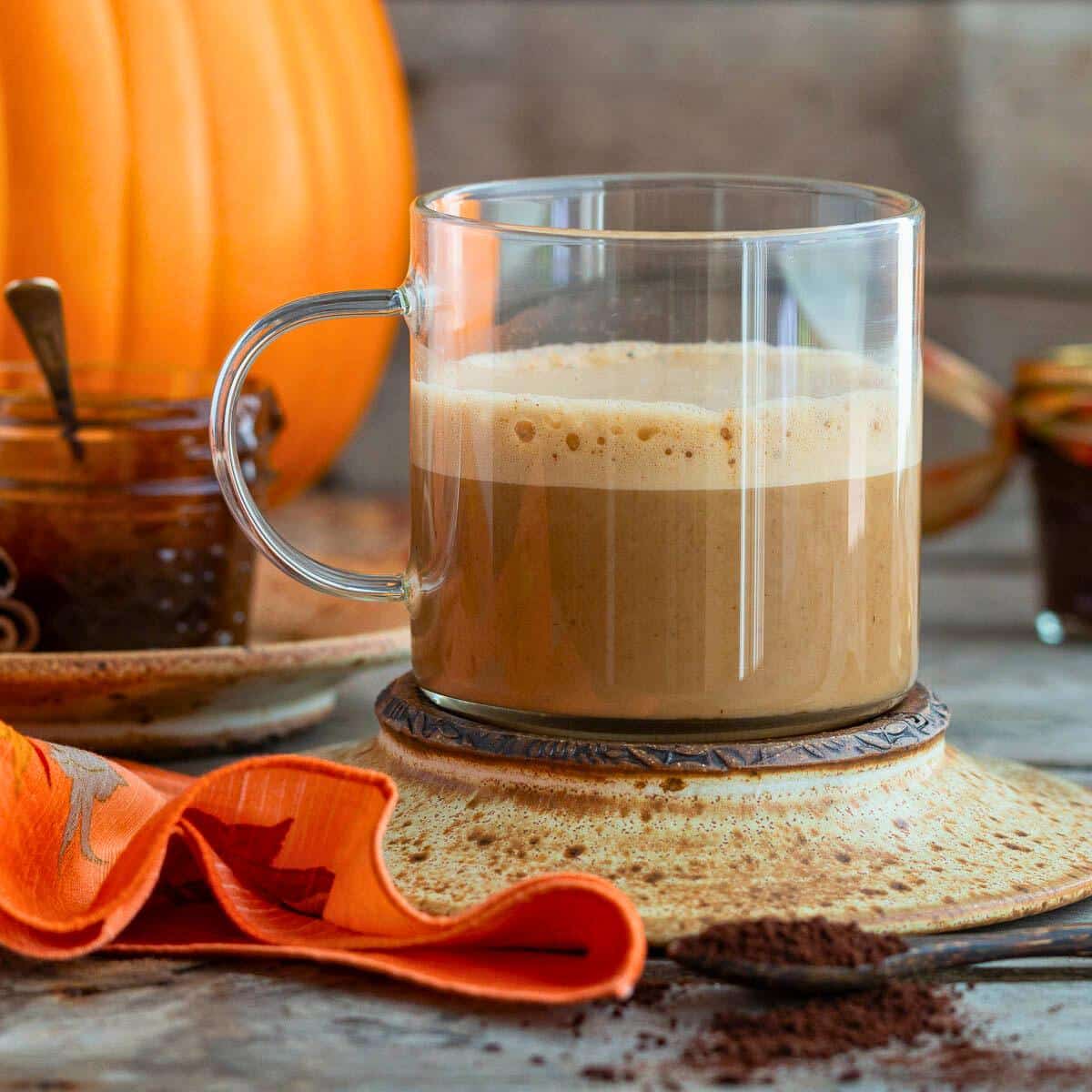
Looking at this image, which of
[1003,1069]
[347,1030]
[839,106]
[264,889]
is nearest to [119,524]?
[264,889]

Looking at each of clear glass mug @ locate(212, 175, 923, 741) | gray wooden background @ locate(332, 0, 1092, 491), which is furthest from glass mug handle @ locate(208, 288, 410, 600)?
gray wooden background @ locate(332, 0, 1092, 491)

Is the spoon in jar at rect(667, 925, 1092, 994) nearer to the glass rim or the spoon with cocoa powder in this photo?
the spoon with cocoa powder

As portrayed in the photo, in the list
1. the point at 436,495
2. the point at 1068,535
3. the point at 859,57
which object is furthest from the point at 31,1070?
the point at 859,57

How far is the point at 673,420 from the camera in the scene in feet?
1.99

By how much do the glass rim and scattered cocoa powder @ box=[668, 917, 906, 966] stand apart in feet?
0.81

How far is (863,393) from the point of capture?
638 mm

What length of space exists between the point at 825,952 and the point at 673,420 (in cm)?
20

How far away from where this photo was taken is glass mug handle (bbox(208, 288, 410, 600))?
2.18ft

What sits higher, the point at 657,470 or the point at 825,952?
the point at 657,470

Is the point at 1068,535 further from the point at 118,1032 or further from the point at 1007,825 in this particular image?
the point at 118,1032

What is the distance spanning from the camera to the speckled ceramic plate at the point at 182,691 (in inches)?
29.7

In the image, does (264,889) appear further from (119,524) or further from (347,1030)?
(119,524)

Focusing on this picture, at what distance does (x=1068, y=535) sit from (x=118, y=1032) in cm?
74

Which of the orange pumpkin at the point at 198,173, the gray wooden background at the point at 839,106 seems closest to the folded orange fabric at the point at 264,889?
the orange pumpkin at the point at 198,173
